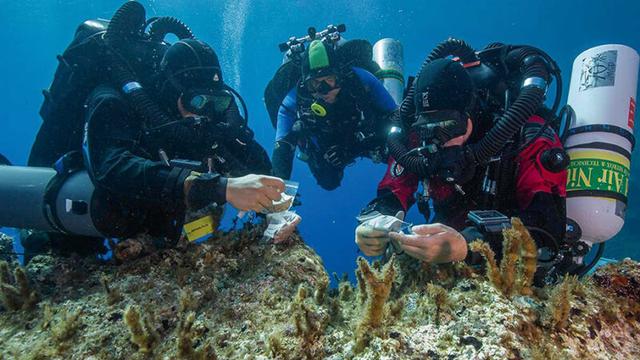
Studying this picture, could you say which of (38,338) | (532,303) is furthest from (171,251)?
(532,303)

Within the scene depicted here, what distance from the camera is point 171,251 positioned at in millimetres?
3037

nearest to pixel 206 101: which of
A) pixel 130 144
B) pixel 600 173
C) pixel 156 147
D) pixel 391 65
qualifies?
pixel 156 147

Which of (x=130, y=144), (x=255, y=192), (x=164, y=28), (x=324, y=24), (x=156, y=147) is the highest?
(x=324, y=24)

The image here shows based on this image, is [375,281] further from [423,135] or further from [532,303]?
[423,135]

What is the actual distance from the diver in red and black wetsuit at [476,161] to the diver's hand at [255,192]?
30.3 inches

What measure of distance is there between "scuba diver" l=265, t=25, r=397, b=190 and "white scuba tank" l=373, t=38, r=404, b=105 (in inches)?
49.0

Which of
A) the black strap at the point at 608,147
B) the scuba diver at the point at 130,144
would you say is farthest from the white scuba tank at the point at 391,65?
the black strap at the point at 608,147

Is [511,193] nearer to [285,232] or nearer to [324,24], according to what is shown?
[285,232]

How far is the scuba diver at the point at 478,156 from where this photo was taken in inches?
101

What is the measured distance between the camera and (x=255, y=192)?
2.76 metres

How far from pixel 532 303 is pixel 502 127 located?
179cm

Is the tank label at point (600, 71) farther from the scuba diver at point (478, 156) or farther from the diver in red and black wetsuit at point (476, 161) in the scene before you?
the diver in red and black wetsuit at point (476, 161)

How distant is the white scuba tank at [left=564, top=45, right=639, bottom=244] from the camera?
10.2 feet

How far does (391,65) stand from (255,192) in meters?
6.97
